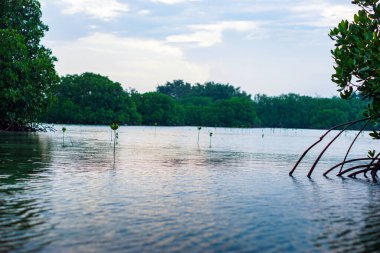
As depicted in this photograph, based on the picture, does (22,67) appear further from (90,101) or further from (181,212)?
(90,101)

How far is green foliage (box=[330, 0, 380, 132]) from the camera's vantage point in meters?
22.6

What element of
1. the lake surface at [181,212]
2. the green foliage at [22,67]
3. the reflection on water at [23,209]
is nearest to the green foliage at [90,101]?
the green foliage at [22,67]

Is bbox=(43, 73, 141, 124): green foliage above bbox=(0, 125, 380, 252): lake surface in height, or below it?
above

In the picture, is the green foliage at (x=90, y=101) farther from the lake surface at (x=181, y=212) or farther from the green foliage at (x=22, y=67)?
the lake surface at (x=181, y=212)

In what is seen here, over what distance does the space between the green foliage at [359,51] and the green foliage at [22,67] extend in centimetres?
5214

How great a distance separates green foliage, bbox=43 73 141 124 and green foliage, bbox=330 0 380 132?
532ft

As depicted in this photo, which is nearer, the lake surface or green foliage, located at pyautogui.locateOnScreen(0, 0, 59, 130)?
the lake surface

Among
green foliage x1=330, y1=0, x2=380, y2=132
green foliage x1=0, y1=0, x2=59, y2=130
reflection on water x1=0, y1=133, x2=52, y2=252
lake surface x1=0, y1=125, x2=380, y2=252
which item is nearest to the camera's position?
reflection on water x1=0, y1=133, x2=52, y2=252

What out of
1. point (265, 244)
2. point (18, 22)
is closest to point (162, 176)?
point (265, 244)

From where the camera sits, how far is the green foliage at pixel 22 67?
69000mm

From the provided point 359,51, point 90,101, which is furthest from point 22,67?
point 90,101

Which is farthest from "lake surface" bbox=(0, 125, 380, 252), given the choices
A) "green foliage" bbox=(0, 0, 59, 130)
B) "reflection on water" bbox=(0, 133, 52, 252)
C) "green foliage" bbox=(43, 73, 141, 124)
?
"green foliage" bbox=(43, 73, 141, 124)

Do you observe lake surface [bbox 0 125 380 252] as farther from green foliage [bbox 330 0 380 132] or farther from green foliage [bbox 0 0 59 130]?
green foliage [bbox 0 0 59 130]

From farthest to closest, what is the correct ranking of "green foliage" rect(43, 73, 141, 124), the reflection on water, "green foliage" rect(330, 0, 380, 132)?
1. "green foliage" rect(43, 73, 141, 124)
2. "green foliage" rect(330, 0, 380, 132)
3. the reflection on water
